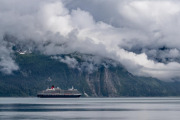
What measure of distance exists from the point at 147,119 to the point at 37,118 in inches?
1693

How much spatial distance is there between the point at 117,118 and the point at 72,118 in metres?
17.9

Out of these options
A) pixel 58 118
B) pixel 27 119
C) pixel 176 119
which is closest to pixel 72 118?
pixel 58 118

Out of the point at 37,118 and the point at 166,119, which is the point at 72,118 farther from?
the point at 166,119

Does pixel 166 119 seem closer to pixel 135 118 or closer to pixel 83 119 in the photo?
pixel 135 118

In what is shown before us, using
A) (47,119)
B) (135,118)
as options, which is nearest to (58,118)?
(47,119)

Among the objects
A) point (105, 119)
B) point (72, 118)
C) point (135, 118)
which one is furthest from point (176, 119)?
point (72, 118)

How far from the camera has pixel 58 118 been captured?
16338cm

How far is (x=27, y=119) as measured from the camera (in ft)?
524

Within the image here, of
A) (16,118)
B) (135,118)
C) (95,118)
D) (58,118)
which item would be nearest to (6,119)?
(16,118)

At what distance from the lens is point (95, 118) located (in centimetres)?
16575

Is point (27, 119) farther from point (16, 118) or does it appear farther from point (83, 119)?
point (83, 119)

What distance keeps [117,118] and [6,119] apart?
4331 centimetres

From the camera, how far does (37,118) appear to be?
540ft

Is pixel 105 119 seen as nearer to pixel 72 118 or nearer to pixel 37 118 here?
pixel 72 118
